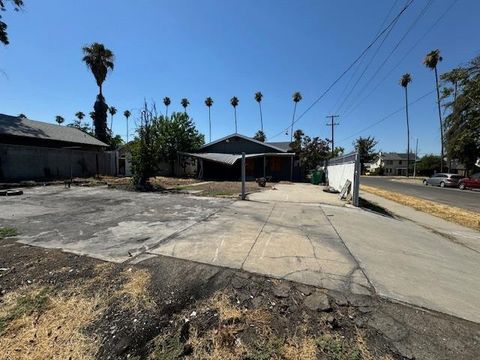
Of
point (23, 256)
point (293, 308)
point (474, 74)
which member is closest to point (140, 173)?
point (23, 256)

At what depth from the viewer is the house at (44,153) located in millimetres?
16422

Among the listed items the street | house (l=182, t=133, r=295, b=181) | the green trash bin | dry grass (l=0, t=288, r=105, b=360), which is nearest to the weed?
dry grass (l=0, t=288, r=105, b=360)

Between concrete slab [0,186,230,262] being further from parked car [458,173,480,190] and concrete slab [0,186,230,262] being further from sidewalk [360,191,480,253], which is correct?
parked car [458,173,480,190]

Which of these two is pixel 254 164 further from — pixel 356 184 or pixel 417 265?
pixel 417 265

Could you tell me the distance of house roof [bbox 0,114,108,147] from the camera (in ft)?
59.8

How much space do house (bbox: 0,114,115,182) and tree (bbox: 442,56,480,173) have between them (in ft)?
114

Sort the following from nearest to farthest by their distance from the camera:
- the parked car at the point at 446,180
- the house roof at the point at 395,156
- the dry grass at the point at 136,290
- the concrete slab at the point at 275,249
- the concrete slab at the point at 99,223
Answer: the dry grass at the point at 136,290, the concrete slab at the point at 275,249, the concrete slab at the point at 99,223, the parked car at the point at 446,180, the house roof at the point at 395,156

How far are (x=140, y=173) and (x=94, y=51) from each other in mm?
22907

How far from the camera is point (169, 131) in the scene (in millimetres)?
26578

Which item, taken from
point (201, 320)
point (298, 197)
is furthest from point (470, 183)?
point (201, 320)

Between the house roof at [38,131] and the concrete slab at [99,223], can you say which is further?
the house roof at [38,131]

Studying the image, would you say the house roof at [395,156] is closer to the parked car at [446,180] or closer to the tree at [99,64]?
the parked car at [446,180]

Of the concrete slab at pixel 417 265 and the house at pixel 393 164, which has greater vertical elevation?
the house at pixel 393 164

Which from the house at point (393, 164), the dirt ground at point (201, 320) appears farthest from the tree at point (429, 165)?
the dirt ground at point (201, 320)
